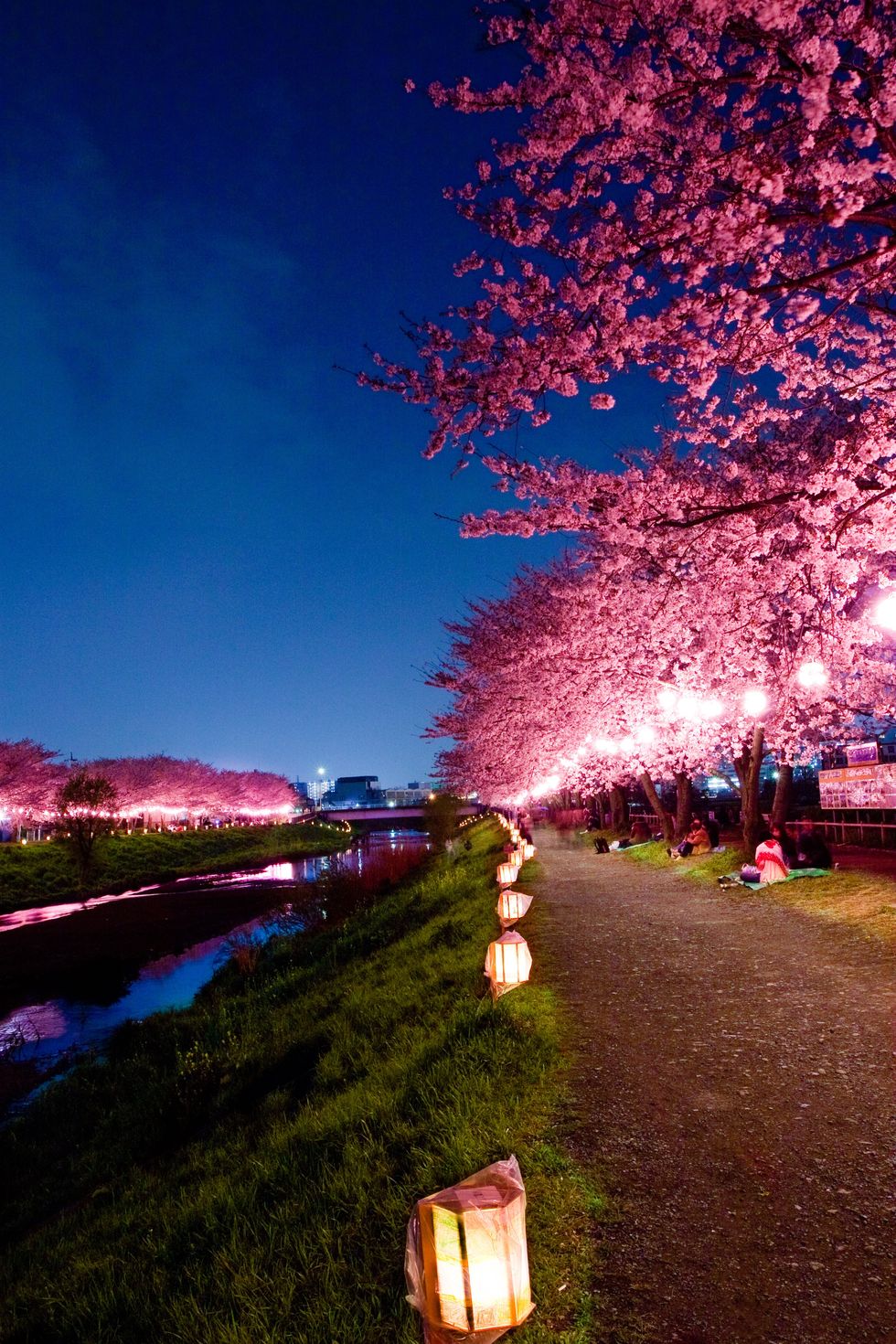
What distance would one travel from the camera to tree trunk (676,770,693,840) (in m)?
22.7

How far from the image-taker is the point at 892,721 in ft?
57.2

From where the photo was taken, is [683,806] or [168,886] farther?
[168,886]

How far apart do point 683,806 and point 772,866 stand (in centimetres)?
849

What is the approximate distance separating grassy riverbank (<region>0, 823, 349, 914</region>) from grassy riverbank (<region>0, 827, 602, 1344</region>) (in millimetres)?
26052

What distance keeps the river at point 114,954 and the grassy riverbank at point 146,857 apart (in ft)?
8.19

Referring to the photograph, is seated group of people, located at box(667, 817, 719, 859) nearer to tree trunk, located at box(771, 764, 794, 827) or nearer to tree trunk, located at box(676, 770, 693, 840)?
tree trunk, located at box(676, 770, 693, 840)

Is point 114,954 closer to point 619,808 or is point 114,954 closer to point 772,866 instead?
point 772,866

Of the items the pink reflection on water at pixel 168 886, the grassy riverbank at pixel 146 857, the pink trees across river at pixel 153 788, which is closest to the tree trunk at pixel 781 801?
the pink reflection on water at pixel 168 886

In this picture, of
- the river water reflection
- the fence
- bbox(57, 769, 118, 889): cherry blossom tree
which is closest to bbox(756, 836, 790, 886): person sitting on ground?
the fence

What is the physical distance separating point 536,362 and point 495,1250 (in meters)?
7.55

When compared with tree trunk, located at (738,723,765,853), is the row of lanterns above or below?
below

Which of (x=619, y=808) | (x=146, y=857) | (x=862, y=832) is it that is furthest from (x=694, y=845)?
(x=146, y=857)

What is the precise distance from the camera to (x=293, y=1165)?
6031 mm

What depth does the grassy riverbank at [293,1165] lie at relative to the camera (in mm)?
4184
